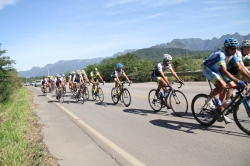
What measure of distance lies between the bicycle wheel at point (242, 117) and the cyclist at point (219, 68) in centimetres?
32

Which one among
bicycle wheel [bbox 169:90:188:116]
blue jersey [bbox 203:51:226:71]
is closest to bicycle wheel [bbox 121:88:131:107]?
bicycle wheel [bbox 169:90:188:116]

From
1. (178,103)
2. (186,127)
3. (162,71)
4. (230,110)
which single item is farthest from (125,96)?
(230,110)

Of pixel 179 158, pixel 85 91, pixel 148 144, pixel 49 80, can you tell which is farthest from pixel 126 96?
pixel 49 80

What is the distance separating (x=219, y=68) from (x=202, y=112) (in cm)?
130

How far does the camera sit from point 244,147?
4.02 m

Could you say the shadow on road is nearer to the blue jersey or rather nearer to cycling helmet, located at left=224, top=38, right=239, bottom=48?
the blue jersey

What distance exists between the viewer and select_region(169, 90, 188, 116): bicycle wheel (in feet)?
22.5

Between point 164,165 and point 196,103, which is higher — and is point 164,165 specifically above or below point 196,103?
below

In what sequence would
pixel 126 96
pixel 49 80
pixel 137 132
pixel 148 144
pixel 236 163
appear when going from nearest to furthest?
pixel 236 163
pixel 148 144
pixel 137 132
pixel 126 96
pixel 49 80

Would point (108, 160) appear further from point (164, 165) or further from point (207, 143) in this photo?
point (207, 143)

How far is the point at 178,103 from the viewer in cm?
712

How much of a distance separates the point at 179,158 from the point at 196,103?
2302 mm

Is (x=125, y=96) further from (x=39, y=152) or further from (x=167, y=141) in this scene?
(x=39, y=152)

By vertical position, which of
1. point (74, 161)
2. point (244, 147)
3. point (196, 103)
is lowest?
point (74, 161)
